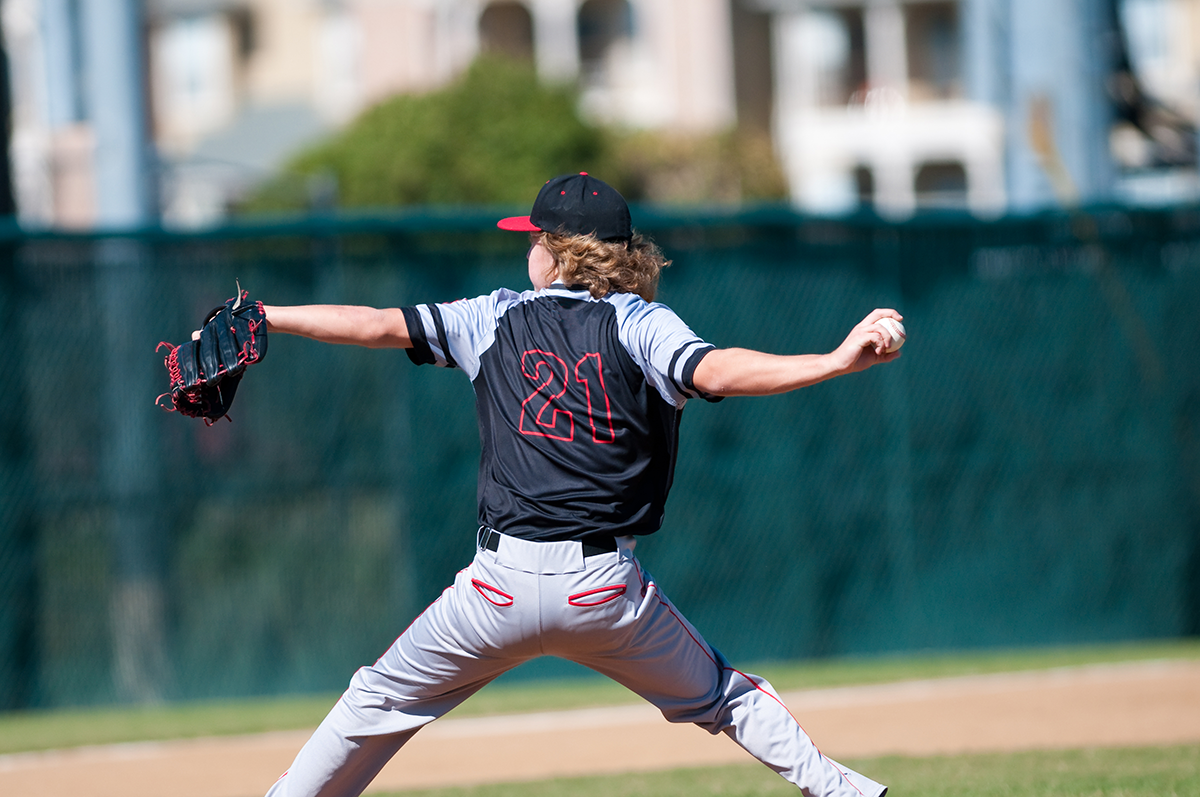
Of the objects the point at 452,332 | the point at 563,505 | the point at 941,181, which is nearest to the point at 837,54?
the point at 941,181

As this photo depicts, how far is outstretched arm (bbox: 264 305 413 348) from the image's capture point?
3.56 metres

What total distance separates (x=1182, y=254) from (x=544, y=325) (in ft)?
22.0

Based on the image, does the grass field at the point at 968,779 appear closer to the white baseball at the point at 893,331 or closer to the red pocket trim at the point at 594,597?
the red pocket trim at the point at 594,597

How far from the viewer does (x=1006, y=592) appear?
8.61m

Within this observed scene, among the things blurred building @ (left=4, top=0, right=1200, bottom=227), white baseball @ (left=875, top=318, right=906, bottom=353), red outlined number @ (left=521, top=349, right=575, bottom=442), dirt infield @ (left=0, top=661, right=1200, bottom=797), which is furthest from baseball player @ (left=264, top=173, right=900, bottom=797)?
blurred building @ (left=4, top=0, right=1200, bottom=227)

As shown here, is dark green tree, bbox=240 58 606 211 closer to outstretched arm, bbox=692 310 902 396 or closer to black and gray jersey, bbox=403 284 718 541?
black and gray jersey, bbox=403 284 718 541

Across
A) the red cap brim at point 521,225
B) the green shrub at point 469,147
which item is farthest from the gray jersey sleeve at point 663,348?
the green shrub at point 469,147

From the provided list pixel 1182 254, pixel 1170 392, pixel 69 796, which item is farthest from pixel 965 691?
pixel 69 796

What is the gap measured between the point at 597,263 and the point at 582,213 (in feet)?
0.47

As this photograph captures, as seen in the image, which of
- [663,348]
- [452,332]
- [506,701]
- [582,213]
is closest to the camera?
[663,348]

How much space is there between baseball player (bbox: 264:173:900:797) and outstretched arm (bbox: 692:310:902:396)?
9 cm

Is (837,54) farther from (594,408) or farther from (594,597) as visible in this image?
(594,597)

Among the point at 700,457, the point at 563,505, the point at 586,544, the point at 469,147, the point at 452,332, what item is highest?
the point at 469,147

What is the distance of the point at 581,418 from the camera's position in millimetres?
3494
